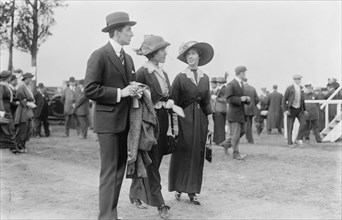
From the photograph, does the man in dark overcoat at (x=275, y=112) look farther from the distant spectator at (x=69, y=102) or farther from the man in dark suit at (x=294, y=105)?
the distant spectator at (x=69, y=102)

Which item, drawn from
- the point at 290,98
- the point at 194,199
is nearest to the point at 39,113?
the point at 290,98

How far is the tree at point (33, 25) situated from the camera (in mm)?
18469

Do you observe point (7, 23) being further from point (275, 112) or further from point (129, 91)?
point (129, 91)

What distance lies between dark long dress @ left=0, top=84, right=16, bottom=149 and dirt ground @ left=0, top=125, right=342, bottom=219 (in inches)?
8.6

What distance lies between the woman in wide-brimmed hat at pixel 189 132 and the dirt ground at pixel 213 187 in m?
0.28

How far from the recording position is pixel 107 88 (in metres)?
4.67

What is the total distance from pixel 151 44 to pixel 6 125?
676 cm

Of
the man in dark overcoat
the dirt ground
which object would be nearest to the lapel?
the dirt ground

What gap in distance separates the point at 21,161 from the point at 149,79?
531cm

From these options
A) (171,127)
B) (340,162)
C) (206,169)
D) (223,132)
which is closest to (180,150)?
(171,127)

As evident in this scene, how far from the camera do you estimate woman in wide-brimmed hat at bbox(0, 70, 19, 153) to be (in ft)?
35.8

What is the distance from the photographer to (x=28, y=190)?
6996 mm

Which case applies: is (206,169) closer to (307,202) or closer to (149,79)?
(307,202)

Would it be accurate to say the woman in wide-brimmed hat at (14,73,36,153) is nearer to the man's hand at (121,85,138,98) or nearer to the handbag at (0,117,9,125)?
the handbag at (0,117,9,125)
